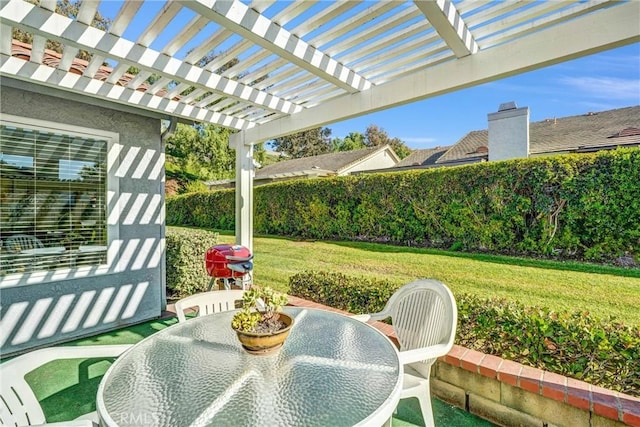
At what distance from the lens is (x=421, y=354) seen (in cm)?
213

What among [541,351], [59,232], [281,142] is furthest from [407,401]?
[281,142]

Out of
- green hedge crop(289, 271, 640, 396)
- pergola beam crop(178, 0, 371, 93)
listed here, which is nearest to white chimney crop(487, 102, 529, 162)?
green hedge crop(289, 271, 640, 396)

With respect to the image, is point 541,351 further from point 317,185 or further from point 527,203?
point 317,185

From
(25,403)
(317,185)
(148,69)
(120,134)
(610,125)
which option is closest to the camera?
(25,403)

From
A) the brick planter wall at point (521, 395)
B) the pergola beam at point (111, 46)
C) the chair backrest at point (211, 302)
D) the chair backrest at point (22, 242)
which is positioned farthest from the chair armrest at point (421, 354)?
the chair backrest at point (22, 242)

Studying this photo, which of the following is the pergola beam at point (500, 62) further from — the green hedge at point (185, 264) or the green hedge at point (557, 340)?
the green hedge at point (185, 264)

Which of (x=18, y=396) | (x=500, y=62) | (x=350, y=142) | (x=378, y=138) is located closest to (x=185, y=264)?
(x=18, y=396)

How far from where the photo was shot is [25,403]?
1653 millimetres

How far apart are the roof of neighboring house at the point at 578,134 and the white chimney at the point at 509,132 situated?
0.62 metres

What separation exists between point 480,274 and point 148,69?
6.45m

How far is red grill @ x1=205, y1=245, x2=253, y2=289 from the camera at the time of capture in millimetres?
4215

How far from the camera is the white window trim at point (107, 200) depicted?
3.69m

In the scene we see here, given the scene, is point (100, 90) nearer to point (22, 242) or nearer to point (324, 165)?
point (22, 242)

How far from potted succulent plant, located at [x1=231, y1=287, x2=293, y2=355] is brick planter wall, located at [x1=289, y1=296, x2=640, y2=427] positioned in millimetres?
1586
